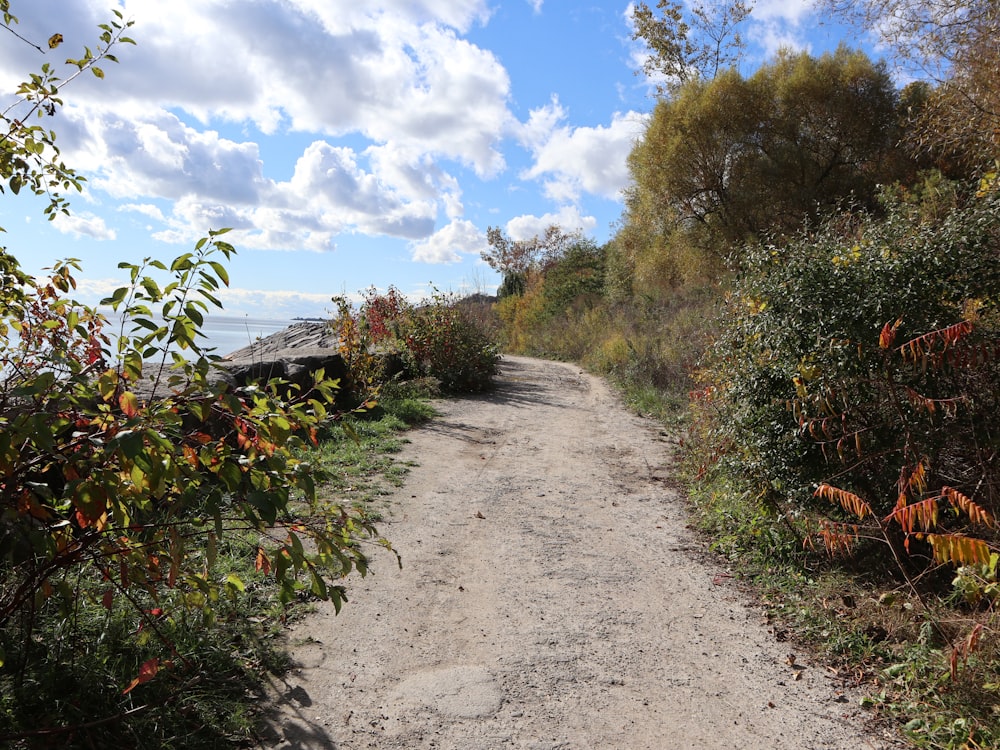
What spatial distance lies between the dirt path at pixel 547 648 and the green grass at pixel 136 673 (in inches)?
8.0

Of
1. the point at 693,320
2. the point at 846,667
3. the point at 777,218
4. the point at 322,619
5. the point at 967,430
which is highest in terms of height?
the point at 777,218

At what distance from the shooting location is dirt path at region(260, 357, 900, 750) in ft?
10.2

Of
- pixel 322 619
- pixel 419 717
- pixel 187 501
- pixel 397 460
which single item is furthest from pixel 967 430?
pixel 397 460

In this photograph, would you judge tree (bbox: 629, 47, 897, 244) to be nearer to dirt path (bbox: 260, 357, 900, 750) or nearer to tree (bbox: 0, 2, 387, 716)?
dirt path (bbox: 260, 357, 900, 750)

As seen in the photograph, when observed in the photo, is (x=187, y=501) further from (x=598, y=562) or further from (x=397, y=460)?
(x=397, y=460)

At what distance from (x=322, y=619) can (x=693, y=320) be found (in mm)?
13720

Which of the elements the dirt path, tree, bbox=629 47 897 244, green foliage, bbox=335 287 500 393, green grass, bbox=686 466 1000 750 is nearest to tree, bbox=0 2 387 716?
the dirt path

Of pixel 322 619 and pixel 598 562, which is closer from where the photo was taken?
pixel 322 619

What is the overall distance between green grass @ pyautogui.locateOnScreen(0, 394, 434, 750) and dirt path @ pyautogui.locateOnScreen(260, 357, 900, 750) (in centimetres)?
20

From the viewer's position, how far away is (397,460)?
7852mm

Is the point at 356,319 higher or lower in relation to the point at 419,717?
higher

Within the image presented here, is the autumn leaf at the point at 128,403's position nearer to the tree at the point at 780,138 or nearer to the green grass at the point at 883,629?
the green grass at the point at 883,629

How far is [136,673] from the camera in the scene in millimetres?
3027

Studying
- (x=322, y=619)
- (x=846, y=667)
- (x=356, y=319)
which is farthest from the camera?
(x=356, y=319)
